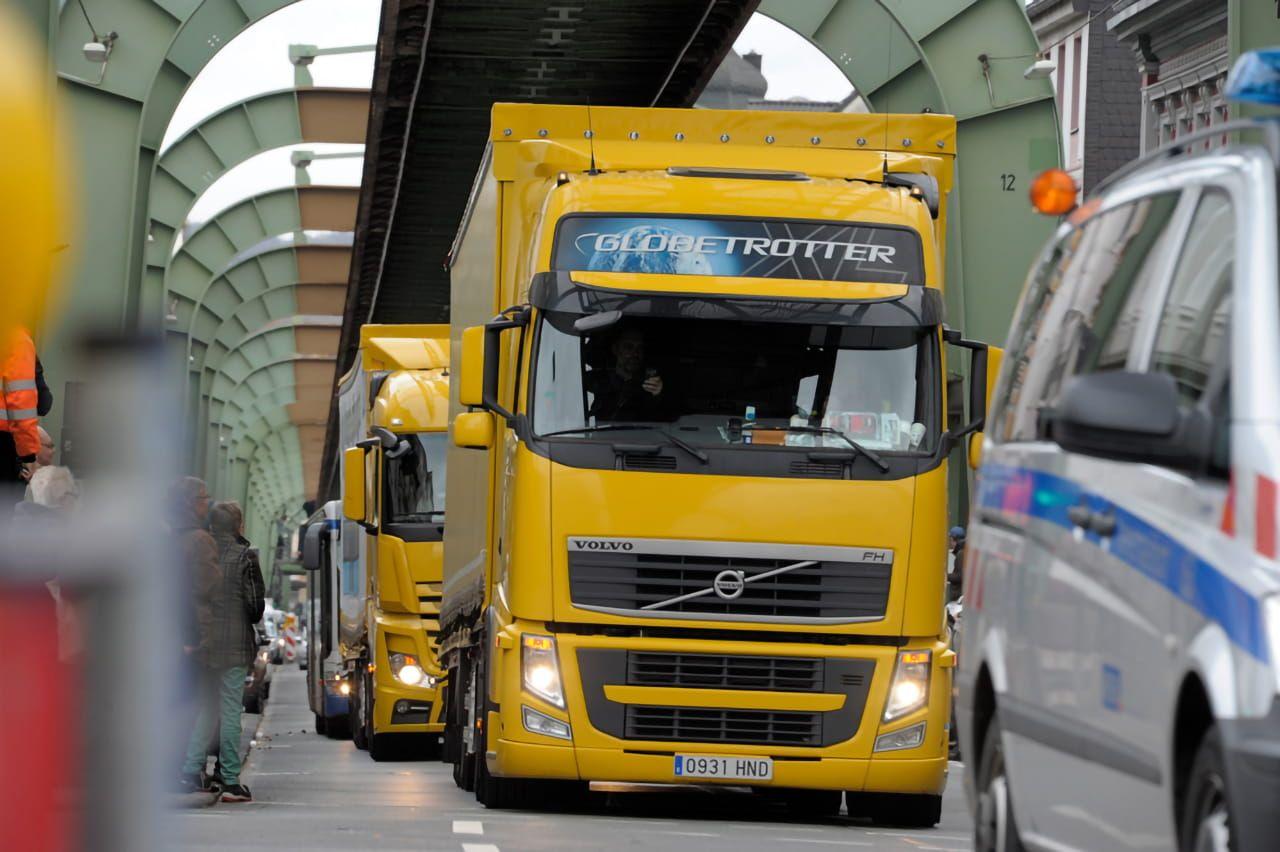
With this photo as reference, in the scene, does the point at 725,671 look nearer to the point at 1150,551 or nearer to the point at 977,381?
the point at 977,381

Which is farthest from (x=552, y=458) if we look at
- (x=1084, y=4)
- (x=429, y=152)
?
(x=1084, y=4)

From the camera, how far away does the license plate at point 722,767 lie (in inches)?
504

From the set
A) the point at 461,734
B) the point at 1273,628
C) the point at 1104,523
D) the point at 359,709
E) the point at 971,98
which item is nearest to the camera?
the point at 1273,628

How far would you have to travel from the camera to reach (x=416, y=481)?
75.5ft

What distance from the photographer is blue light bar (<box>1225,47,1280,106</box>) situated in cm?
559

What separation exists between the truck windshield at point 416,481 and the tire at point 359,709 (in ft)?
11.3

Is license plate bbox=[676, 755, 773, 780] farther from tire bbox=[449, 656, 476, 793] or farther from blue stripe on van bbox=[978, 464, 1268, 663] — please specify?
blue stripe on van bbox=[978, 464, 1268, 663]

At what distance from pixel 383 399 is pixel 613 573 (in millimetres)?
11361

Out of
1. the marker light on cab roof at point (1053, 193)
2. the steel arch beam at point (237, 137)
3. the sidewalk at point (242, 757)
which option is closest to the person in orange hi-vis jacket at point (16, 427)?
the sidewalk at point (242, 757)

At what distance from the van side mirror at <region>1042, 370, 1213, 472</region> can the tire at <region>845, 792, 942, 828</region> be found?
8695 millimetres

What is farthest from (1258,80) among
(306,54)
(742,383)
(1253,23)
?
(306,54)

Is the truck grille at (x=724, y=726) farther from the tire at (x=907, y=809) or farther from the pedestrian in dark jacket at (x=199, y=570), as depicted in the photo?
the pedestrian in dark jacket at (x=199, y=570)

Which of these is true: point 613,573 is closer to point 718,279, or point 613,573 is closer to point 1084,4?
point 718,279

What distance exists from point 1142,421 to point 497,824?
8.03 meters
